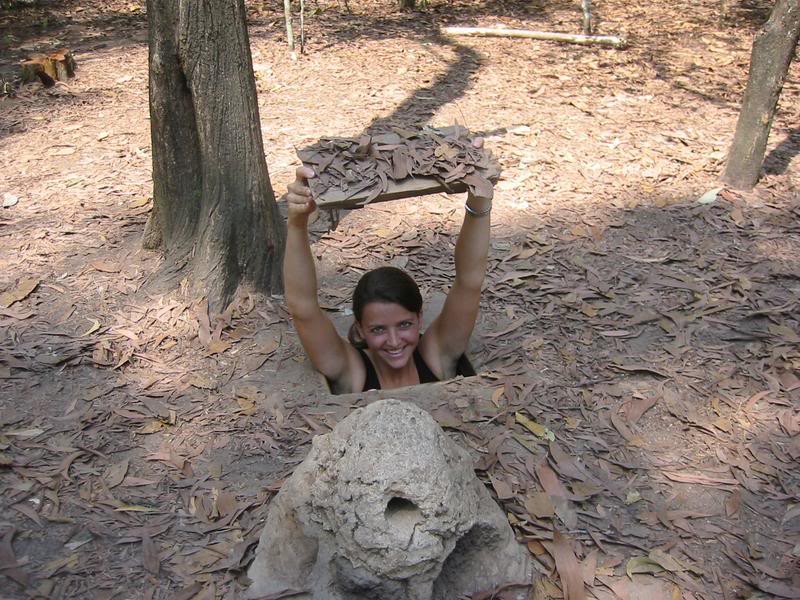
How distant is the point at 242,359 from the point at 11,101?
504 centimetres

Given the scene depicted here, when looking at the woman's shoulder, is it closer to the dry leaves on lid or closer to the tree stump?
the dry leaves on lid

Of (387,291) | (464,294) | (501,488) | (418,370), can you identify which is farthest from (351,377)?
(501,488)

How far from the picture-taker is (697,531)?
297cm

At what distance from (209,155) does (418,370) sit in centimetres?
173

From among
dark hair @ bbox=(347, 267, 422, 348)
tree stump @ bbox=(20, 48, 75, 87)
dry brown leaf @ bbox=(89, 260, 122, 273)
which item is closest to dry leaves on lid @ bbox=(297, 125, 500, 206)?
dark hair @ bbox=(347, 267, 422, 348)

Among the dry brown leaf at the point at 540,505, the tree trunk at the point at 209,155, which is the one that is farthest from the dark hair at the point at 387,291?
the dry brown leaf at the point at 540,505

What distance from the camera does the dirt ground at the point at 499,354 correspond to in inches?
115

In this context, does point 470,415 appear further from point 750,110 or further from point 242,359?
point 750,110

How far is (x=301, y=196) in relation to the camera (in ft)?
10.4

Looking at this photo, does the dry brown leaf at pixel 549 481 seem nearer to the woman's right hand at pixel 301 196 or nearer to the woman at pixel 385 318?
the woman at pixel 385 318

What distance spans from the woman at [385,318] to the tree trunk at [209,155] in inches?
24.3

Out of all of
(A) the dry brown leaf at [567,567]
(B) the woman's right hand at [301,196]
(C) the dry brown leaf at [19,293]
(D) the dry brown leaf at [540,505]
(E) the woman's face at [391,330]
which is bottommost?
(A) the dry brown leaf at [567,567]

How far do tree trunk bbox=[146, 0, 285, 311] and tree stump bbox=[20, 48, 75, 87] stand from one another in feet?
13.6

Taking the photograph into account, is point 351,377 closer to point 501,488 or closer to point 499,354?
point 499,354
